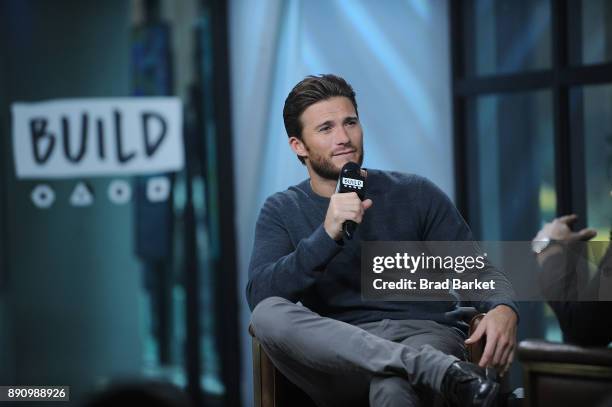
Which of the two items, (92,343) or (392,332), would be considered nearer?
(392,332)

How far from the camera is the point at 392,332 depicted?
2.05 metres

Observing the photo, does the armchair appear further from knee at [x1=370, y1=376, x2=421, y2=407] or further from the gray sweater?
knee at [x1=370, y1=376, x2=421, y2=407]

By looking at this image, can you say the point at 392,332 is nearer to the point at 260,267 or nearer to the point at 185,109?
the point at 260,267

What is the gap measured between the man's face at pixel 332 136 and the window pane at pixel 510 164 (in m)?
1.22

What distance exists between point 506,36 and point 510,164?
45cm

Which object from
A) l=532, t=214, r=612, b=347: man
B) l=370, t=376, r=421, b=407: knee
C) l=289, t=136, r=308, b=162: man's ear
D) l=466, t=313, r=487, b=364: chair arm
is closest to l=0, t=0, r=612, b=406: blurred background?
l=532, t=214, r=612, b=347: man

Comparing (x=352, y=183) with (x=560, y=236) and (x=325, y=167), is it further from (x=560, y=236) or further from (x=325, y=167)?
(x=560, y=236)

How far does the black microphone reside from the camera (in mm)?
1979

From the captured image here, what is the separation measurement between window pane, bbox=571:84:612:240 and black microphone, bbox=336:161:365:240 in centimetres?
130

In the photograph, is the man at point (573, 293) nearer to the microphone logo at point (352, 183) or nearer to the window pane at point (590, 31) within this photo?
the microphone logo at point (352, 183)

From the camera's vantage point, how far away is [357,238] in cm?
215

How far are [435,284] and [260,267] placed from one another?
0.41 metres

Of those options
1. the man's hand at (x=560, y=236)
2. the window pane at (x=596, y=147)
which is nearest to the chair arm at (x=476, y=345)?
the man's hand at (x=560, y=236)

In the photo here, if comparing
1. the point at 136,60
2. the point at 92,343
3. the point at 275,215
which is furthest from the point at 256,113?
the point at 275,215
